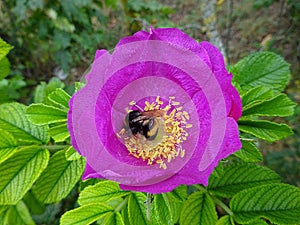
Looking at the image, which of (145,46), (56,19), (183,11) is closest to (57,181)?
(145,46)

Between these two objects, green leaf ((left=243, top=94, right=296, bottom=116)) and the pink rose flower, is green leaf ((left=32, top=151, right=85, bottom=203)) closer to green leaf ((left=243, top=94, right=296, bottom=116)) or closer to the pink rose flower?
the pink rose flower

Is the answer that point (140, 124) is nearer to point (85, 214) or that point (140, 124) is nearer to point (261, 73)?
point (85, 214)

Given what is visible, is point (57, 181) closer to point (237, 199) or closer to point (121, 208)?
point (121, 208)

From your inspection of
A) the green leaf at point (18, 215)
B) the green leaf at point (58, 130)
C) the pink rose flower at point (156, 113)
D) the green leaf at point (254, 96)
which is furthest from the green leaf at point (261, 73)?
the green leaf at point (18, 215)

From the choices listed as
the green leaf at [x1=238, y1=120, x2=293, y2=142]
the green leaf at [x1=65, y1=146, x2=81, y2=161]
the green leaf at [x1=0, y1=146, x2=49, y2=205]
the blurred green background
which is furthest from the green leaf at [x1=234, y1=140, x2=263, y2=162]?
the blurred green background

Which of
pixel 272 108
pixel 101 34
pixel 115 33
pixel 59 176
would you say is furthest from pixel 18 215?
pixel 115 33

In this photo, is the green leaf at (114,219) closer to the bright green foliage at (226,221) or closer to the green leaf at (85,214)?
the green leaf at (85,214)
